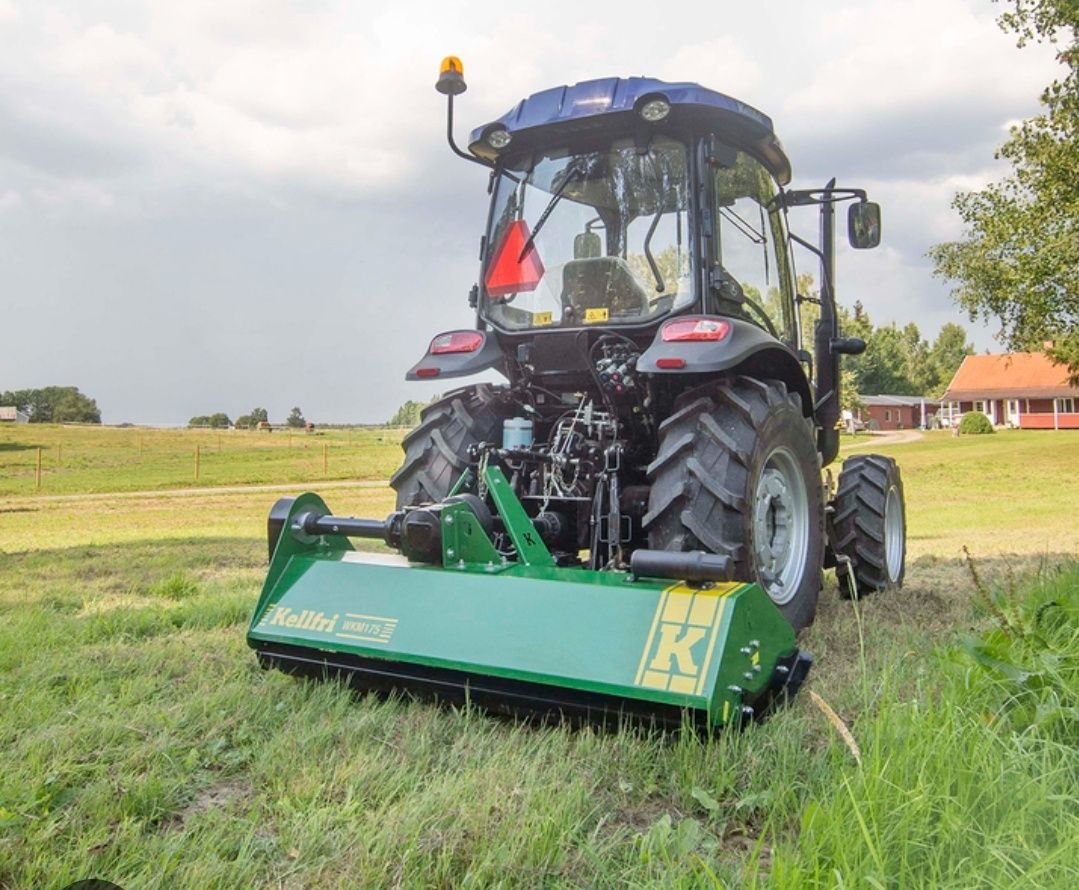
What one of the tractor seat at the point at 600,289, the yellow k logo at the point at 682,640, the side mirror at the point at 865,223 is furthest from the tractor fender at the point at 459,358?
the side mirror at the point at 865,223

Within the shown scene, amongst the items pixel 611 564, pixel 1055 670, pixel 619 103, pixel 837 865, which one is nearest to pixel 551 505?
pixel 611 564

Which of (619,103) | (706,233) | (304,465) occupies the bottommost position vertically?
(304,465)

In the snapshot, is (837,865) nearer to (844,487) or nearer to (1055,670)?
(1055,670)

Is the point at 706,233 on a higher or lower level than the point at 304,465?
higher

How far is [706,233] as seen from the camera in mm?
3641

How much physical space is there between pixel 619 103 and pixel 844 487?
2.56 meters

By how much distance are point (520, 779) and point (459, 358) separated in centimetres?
217

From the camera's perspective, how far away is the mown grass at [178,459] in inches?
674

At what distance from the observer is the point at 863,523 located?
4.81 meters

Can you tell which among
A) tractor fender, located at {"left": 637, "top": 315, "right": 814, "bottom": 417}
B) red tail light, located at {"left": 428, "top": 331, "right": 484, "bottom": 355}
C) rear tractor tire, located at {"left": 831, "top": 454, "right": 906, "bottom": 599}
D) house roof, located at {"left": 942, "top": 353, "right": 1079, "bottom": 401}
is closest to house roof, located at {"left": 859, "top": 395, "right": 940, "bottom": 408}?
house roof, located at {"left": 942, "top": 353, "right": 1079, "bottom": 401}

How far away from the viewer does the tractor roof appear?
11.9 ft

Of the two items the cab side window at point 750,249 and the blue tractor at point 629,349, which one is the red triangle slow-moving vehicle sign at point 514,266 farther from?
the cab side window at point 750,249

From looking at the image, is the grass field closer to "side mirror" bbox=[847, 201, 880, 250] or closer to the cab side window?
the cab side window

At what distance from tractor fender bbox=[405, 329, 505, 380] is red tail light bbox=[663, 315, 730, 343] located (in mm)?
976
